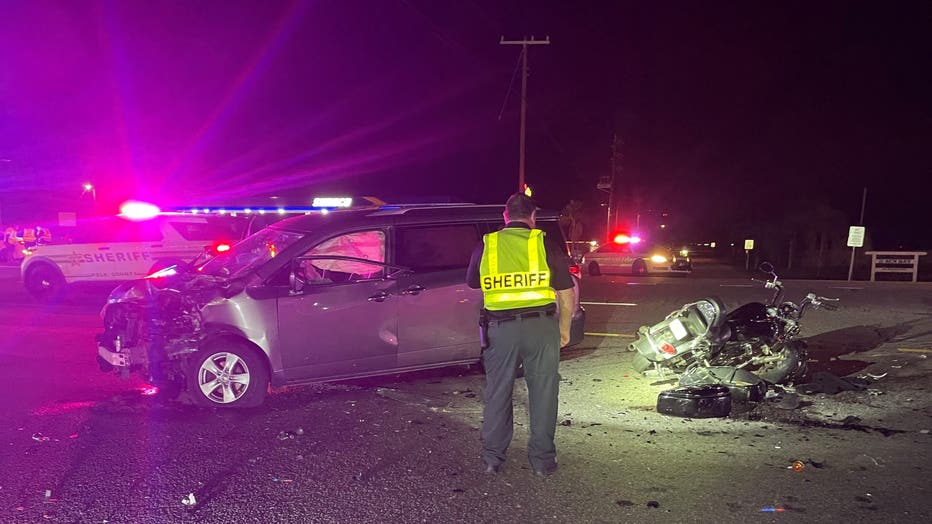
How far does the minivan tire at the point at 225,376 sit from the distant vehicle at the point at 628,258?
55.7 ft

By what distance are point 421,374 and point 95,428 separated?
3009 millimetres

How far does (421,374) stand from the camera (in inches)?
247

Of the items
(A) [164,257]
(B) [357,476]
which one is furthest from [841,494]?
(A) [164,257]

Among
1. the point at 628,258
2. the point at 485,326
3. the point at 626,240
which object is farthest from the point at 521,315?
the point at 626,240

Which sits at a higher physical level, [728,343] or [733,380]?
[728,343]

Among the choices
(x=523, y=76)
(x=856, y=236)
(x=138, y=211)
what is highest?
(x=523, y=76)

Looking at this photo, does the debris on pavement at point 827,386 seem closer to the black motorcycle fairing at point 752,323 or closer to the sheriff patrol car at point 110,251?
the black motorcycle fairing at point 752,323

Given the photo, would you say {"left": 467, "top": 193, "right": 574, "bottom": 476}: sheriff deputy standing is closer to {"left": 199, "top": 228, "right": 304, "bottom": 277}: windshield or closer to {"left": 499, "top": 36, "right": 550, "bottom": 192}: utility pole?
{"left": 199, "top": 228, "right": 304, "bottom": 277}: windshield

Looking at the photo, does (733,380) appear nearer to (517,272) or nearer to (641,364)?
(641,364)

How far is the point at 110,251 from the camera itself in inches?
453

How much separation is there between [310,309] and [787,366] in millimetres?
4511

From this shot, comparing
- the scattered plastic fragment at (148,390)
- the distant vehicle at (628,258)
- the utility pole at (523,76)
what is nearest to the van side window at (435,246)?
the scattered plastic fragment at (148,390)

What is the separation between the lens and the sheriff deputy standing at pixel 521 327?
3.63 meters

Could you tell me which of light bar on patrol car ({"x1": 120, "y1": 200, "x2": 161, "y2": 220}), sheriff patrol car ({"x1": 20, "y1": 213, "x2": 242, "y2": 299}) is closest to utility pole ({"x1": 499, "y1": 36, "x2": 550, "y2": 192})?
sheriff patrol car ({"x1": 20, "y1": 213, "x2": 242, "y2": 299})
